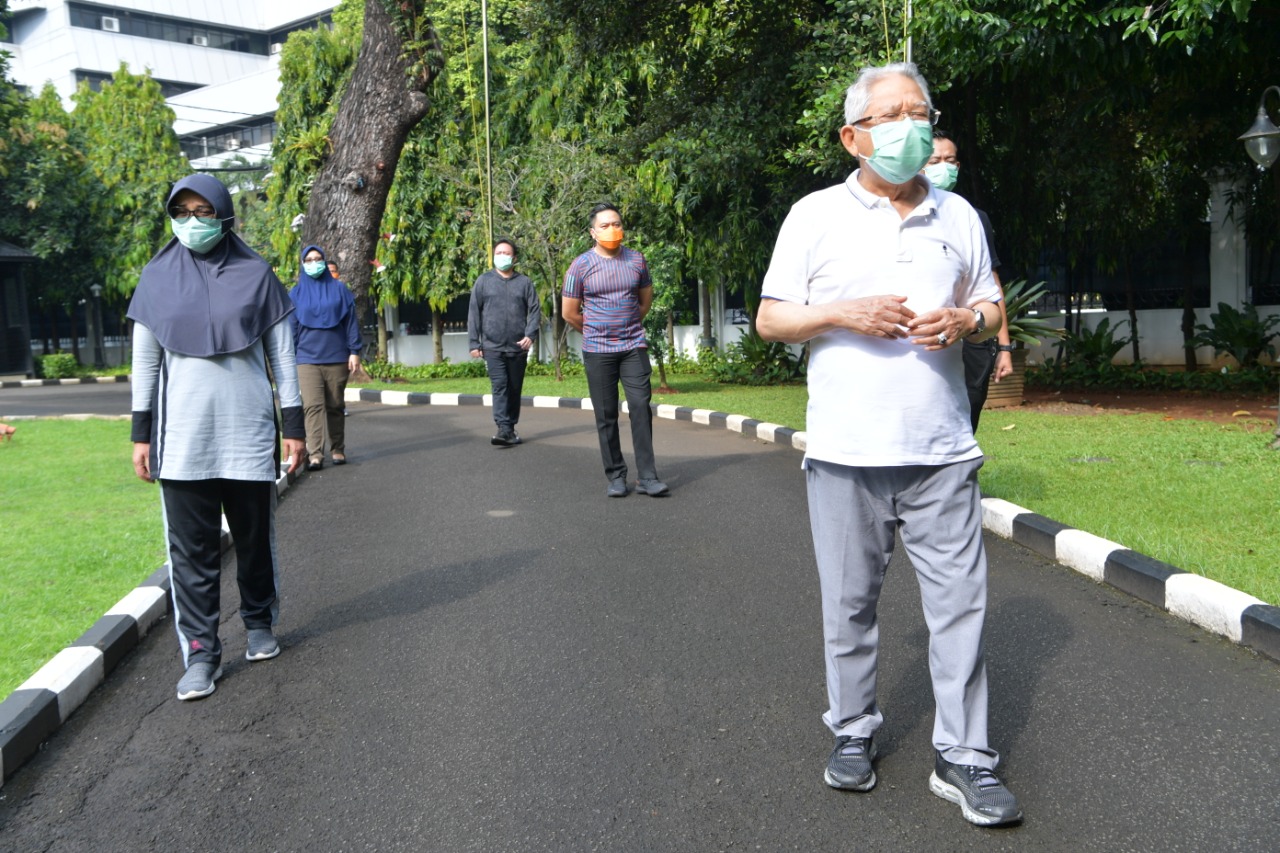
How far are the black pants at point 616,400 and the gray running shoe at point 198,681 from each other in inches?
173

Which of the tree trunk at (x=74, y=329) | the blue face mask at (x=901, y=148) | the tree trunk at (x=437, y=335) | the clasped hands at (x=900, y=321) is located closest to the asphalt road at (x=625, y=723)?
the clasped hands at (x=900, y=321)

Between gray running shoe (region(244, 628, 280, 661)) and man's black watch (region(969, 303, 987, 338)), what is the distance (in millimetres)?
3288

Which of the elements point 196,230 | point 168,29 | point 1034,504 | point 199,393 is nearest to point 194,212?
point 196,230

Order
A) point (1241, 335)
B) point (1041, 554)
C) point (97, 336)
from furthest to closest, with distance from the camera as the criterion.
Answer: point (97, 336), point (1241, 335), point (1041, 554)

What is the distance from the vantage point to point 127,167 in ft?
132

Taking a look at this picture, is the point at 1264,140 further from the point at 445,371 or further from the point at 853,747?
the point at 445,371

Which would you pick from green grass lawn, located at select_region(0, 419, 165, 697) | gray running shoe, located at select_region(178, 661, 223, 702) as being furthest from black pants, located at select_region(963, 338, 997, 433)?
green grass lawn, located at select_region(0, 419, 165, 697)

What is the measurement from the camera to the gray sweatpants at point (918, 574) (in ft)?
11.5

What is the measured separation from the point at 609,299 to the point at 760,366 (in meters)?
12.3

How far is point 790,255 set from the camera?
359 cm

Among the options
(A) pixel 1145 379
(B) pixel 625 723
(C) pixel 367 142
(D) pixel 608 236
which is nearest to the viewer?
(B) pixel 625 723

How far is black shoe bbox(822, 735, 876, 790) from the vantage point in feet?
11.9

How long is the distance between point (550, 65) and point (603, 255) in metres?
19.2

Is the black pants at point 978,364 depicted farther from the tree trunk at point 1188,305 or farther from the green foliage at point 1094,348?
the tree trunk at point 1188,305
